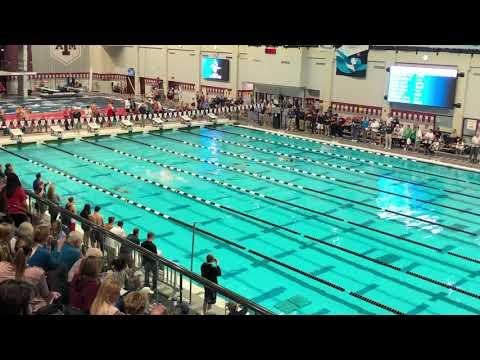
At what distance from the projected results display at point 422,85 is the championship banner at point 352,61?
1.48 m

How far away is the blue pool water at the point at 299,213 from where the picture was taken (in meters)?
8.97

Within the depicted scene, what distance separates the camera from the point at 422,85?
19.9 meters

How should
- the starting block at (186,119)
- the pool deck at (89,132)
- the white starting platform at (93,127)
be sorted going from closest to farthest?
the pool deck at (89,132) < the white starting platform at (93,127) < the starting block at (186,119)

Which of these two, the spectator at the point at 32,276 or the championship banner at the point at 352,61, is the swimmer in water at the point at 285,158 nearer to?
the championship banner at the point at 352,61

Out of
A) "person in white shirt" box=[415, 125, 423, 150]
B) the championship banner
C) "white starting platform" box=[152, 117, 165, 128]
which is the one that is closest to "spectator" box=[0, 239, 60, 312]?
"person in white shirt" box=[415, 125, 423, 150]

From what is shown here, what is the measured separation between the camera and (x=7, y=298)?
3152mm

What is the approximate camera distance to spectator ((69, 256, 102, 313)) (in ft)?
13.5

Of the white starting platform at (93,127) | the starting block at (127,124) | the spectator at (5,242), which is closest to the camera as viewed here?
the spectator at (5,242)

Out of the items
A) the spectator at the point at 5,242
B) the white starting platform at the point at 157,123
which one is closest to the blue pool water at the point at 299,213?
the white starting platform at the point at 157,123

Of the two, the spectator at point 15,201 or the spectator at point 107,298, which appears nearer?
the spectator at point 107,298

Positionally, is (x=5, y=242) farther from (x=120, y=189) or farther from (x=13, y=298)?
(x=120, y=189)

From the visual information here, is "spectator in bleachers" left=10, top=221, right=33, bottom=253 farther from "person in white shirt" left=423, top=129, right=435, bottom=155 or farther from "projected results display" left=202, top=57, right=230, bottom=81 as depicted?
"projected results display" left=202, top=57, right=230, bottom=81

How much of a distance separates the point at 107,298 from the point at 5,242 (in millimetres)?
1864

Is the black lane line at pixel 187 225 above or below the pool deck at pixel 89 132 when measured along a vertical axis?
below
